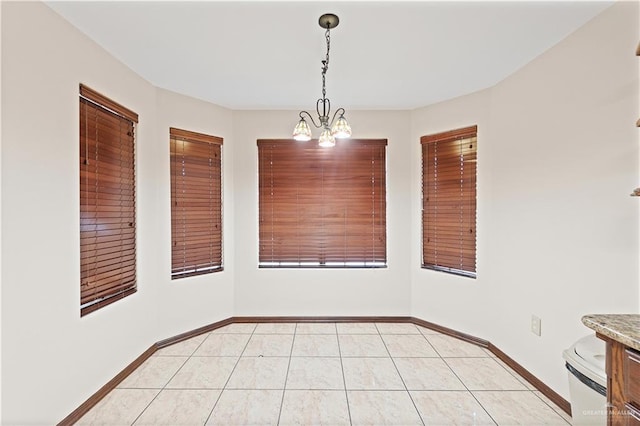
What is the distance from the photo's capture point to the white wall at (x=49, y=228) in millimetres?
1575

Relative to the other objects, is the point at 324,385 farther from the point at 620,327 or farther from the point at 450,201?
the point at 450,201

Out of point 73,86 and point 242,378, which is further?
point 242,378

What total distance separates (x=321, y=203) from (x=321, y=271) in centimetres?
80

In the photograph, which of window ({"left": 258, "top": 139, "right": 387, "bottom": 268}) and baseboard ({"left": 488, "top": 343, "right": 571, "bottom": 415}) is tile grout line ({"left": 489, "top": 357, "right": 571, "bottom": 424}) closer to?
baseboard ({"left": 488, "top": 343, "right": 571, "bottom": 415})

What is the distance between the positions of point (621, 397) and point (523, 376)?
1595 mm

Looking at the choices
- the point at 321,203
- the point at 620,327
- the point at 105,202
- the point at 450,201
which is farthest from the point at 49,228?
the point at 450,201

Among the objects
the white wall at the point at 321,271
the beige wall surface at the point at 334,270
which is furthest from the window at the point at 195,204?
the white wall at the point at 321,271

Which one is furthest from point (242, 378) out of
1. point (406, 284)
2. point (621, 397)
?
point (621, 397)

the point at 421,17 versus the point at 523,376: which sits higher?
the point at 421,17

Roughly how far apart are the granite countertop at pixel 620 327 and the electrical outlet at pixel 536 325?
1223 mm

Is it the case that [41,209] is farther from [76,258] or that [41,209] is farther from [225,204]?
[225,204]

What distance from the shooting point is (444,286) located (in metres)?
3.22

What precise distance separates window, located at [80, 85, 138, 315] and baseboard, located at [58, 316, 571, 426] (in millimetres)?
630

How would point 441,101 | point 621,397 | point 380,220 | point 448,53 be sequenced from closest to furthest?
point 621,397, point 448,53, point 441,101, point 380,220
